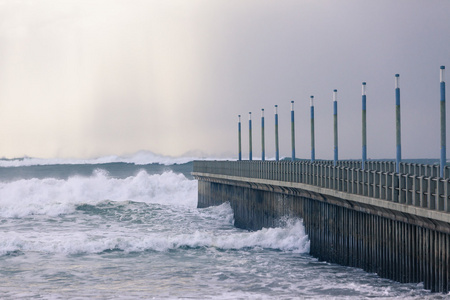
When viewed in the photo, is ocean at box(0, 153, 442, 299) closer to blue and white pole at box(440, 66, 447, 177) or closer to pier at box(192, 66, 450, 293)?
pier at box(192, 66, 450, 293)

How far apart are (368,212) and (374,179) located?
6.09 feet

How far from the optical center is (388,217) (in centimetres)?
2952

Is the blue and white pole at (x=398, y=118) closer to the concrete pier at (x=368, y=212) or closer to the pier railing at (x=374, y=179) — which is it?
the pier railing at (x=374, y=179)

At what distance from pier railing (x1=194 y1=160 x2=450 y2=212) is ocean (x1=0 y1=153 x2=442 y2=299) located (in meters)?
2.95

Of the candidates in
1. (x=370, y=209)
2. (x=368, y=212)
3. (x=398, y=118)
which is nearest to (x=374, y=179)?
(x=370, y=209)

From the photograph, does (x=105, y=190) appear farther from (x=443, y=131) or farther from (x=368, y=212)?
(x=443, y=131)

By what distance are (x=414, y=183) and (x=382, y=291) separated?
4121 mm

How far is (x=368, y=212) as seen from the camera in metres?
31.8

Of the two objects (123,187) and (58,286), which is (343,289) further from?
(123,187)

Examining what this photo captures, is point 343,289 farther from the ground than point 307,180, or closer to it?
closer to it

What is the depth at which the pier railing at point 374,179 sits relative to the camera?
81.6 ft

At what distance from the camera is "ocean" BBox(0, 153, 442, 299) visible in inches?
1148

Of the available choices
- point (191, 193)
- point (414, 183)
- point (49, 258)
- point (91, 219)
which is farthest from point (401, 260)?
point (191, 193)

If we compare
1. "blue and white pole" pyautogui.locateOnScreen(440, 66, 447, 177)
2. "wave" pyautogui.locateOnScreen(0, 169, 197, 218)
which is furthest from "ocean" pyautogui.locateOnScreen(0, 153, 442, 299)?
"wave" pyautogui.locateOnScreen(0, 169, 197, 218)
